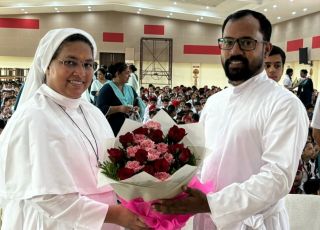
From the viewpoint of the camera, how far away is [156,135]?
5.56ft

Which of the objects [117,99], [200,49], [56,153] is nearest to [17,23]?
[200,49]

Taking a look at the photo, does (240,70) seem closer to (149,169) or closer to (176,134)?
(176,134)

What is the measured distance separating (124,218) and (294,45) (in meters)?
21.4

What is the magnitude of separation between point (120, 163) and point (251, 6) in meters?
19.0

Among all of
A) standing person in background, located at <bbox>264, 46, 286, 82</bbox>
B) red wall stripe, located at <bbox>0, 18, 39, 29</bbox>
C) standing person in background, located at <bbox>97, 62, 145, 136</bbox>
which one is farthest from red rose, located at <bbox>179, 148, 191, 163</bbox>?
red wall stripe, located at <bbox>0, 18, 39, 29</bbox>

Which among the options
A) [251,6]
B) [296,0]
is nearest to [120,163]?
[296,0]

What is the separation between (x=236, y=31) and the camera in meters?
1.93

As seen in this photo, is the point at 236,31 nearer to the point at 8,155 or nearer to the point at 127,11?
the point at 8,155

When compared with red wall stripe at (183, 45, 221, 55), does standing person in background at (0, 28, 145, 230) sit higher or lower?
lower

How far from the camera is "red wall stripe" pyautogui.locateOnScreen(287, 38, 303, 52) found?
68.6 ft

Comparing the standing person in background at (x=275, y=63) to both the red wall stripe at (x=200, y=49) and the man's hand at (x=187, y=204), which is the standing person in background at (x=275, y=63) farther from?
the red wall stripe at (x=200, y=49)

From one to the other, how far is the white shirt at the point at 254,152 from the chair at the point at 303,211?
4.04ft

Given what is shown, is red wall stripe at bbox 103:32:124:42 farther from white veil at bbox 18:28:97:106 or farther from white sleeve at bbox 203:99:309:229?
white sleeve at bbox 203:99:309:229

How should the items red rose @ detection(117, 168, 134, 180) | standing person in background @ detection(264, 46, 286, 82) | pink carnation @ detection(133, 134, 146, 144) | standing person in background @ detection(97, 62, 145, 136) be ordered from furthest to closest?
standing person in background @ detection(97, 62, 145, 136) < standing person in background @ detection(264, 46, 286, 82) < pink carnation @ detection(133, 134, 146, 144) < red rose @ detection(117, 168, 134, 180)
